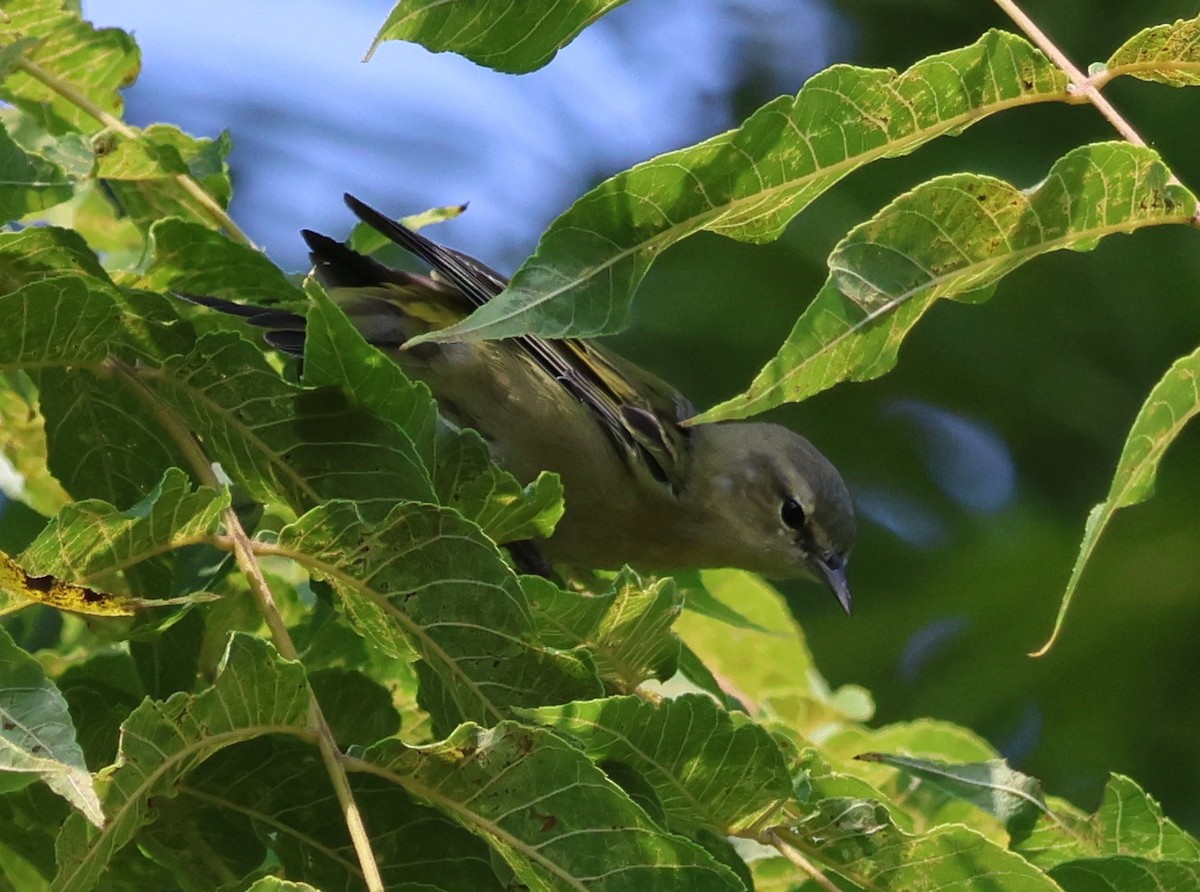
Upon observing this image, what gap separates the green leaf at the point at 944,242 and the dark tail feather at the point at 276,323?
1.07 meters

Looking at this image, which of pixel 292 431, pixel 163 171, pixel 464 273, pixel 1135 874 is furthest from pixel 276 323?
pixel 1135 874

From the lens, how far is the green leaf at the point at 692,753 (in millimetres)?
1593

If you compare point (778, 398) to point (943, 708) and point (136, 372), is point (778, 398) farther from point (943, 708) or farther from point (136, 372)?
point (943, 708)

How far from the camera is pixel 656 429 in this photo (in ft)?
12.4

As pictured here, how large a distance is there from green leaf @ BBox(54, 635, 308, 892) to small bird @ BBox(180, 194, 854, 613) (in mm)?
1369

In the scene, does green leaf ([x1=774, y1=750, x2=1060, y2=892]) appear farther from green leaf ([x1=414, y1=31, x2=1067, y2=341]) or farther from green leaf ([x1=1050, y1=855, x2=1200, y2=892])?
green leaf ([x1=414, y1=31, x2=1067, y2=341])

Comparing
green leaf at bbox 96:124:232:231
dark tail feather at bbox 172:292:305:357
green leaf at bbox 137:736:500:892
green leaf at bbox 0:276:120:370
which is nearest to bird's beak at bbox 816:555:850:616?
dark tail feather at bbox 172:292:305:357

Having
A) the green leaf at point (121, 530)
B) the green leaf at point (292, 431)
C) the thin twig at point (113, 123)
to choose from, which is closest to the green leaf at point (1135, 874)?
the green leaf at point (292, 431)

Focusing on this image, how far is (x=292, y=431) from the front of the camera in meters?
1.77

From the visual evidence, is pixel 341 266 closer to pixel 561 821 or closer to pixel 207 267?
pixel 207 267

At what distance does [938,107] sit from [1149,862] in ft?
2.78

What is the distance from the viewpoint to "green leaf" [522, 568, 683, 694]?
5.75 feet

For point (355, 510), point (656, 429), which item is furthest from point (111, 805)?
point (656, 429)

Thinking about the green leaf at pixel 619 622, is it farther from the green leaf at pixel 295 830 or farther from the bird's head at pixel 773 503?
the bird's head at pixel 773 503
